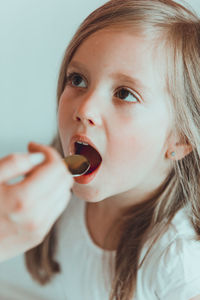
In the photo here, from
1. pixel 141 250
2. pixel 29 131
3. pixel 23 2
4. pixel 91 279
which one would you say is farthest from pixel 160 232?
pixel 23 2

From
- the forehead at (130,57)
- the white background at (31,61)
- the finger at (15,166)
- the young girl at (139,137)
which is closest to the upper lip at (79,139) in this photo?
the young girl at (139,137)

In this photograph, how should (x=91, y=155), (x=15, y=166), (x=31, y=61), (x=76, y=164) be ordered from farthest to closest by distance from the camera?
(x=31, y=61)
(x=91, y=155)
(x=76, y=164)
(x=15, y=166)

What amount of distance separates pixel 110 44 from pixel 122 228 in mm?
378

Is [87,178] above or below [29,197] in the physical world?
below

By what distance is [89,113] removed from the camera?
2.18 feet

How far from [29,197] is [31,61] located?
65cm

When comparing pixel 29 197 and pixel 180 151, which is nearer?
pixel 29 197

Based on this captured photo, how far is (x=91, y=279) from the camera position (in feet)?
2.96

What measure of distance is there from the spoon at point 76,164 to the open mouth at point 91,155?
2.2 inches

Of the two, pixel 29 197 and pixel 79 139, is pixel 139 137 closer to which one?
pixel 79 139

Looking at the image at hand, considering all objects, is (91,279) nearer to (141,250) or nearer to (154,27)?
(141,250)

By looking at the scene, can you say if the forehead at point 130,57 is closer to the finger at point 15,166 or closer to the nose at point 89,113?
the nose at point 89,113

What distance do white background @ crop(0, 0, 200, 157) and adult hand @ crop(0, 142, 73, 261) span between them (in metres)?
0.55

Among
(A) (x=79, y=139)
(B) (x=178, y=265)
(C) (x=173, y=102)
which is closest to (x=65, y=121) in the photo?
(A) (x=79, y=139)
